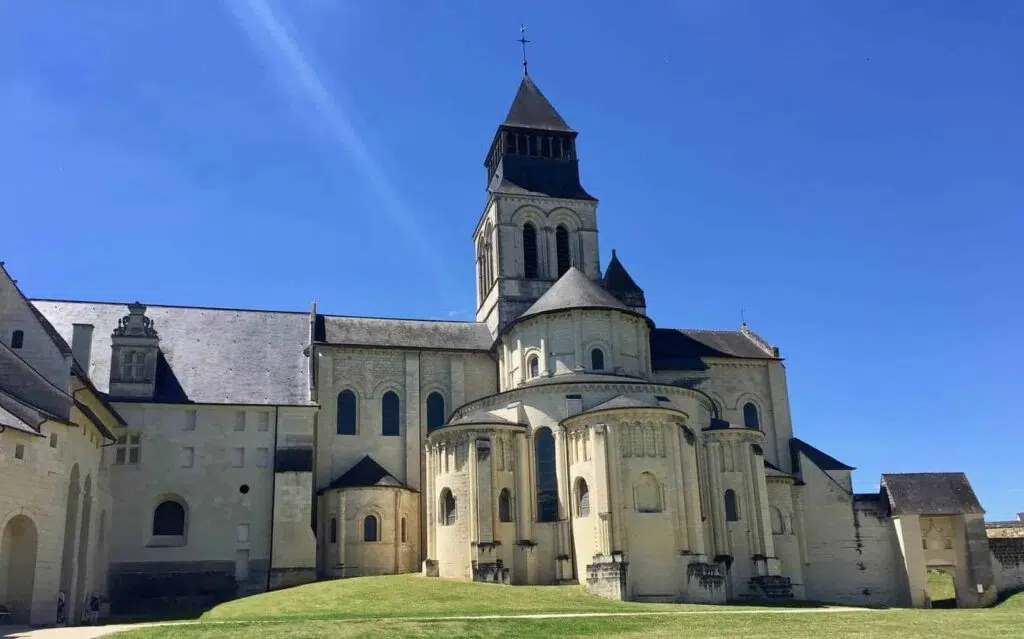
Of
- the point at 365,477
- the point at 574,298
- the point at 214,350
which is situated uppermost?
the point at 574,298

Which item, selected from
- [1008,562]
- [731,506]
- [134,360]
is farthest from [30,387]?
[1008,562]

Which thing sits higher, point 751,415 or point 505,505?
point 751,415

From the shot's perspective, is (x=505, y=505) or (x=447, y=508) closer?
(x=505, y=505)

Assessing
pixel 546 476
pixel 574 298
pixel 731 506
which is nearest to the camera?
pixel 546 476

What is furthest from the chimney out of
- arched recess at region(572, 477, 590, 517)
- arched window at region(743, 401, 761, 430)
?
arched window at region(743, 401, 761, 430)

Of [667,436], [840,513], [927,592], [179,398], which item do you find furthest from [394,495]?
[927,592]

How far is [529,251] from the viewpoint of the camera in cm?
5516

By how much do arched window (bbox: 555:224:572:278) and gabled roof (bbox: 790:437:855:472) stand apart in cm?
1710

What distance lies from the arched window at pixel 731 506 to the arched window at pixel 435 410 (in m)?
16.2

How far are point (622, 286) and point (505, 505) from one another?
63.3 ft

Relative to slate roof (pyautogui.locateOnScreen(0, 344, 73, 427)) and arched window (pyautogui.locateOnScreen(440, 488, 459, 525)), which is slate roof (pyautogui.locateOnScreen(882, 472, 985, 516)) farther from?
slate roof (pyautogui.locateOnScreen(0, 344, 73, 427))

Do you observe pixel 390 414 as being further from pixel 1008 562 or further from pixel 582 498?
pixel 1008 562

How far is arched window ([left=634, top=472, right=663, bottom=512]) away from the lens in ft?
123

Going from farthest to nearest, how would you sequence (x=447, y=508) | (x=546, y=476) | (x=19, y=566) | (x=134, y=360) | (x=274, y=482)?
(x=134, y=360) < (x=274, y=482) < (x=447, y=508) < (x=546, y=476) < (x=19, y=566)
